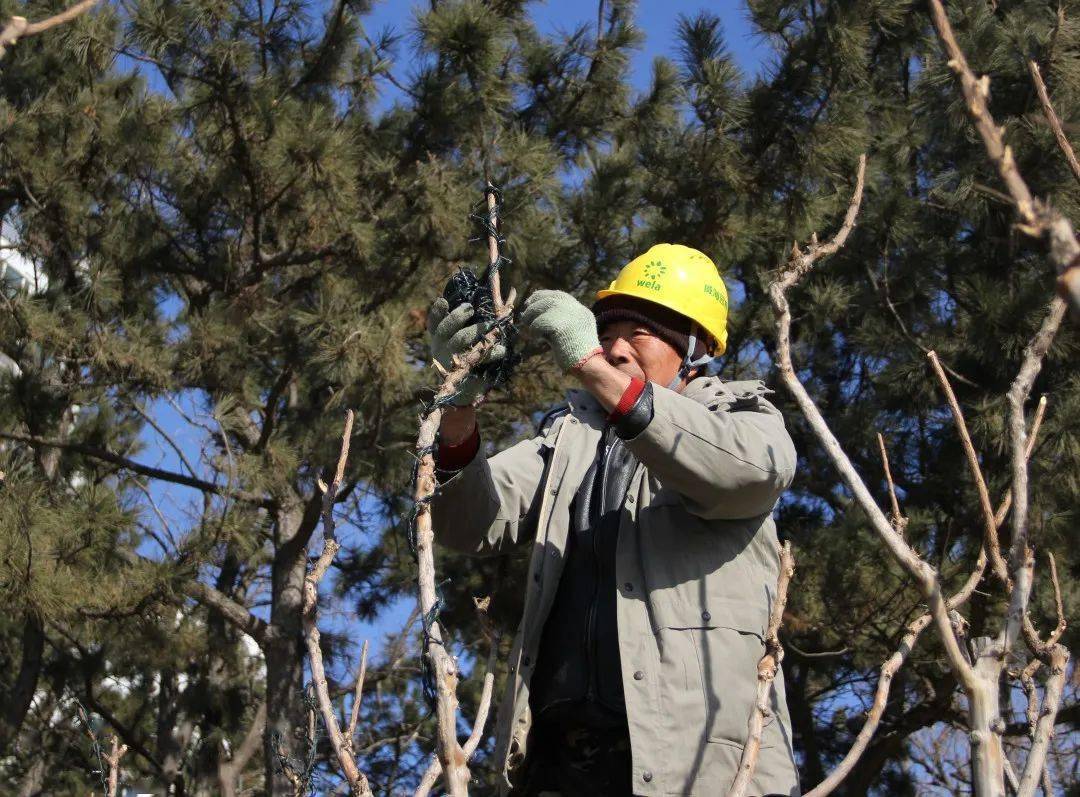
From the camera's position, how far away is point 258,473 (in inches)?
284

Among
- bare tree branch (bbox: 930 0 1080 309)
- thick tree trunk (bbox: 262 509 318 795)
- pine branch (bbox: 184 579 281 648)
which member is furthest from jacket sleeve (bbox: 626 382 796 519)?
pine branch (bbox: 184 579 281 648)

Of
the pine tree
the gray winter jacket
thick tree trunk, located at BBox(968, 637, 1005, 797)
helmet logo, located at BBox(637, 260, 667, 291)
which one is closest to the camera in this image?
thick tree trunk, located at BBox(968, 637, 1005, 797)

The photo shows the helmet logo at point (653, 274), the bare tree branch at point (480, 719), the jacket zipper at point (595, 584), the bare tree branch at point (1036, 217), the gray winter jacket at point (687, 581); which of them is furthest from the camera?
the helmet logo at point (653, 274)

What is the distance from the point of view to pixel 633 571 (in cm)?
230

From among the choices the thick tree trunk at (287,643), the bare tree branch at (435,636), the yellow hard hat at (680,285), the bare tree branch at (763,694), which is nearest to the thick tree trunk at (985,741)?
the bare tree branch at (763,694)

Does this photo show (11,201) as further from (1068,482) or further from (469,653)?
(1068,482)

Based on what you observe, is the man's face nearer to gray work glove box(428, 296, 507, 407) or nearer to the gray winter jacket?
the gray winter jacket

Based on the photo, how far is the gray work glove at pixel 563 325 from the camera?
7.20ft

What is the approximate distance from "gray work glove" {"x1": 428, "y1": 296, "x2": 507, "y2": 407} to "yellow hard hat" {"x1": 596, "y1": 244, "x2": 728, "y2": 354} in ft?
2.15

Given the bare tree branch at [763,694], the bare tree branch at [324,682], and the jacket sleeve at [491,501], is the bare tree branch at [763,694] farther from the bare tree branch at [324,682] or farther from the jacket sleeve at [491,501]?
the jacket sleeve at [491,501]

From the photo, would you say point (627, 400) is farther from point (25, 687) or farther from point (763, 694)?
point (25, 687)

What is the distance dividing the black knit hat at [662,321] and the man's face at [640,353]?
0.04ft

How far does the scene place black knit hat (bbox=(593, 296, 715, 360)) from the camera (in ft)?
9.25

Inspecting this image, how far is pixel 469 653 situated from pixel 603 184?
13.4ft
